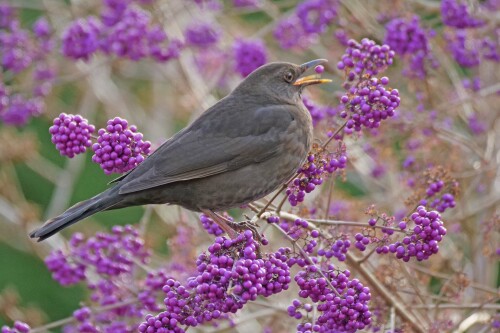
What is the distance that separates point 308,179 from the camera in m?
3.10

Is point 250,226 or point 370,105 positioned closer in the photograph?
point 370,105

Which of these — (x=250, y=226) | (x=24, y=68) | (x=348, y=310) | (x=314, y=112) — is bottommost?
(x=348, y=310)

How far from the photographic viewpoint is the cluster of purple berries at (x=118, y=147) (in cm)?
313

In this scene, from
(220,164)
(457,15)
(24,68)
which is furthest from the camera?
(24,68)

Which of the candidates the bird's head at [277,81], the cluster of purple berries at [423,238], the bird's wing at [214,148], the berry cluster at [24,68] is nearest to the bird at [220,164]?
the bird's wing at [214,148]

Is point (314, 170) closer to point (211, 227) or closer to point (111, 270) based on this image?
point (211, 227)

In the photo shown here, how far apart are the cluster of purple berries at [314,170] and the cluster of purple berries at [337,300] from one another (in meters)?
0.39

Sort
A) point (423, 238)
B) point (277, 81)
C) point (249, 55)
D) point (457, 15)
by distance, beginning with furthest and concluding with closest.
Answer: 1. point (249, 55)
2. point (277, 81)
3. point (457, 15)
4. point (423, 238)

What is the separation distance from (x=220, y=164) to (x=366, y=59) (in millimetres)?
822

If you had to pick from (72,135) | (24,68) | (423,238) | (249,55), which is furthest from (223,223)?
(24,68)

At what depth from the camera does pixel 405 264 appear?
3.65 meters

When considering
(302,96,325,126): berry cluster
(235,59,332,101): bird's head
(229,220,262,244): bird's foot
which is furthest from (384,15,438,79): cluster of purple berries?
(229,220,262,244): bird's foot

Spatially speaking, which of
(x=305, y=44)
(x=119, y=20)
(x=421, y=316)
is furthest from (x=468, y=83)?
(x=119, y=20)

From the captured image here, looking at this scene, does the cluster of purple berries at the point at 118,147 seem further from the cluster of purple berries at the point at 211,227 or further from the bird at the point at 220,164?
the cluster of purple berries at the point at 211,227
